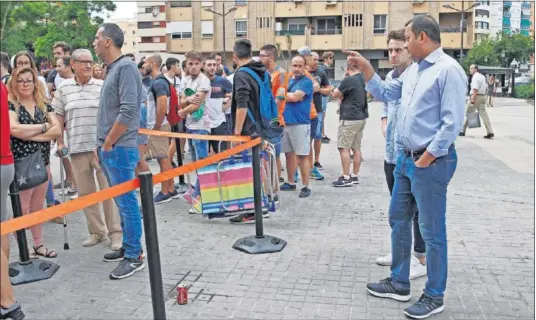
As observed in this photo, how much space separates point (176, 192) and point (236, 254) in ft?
9.06

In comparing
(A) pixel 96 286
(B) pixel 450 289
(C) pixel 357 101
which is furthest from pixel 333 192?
(A) pixel 96 286

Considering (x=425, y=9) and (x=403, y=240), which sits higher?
(x=425, y=9)

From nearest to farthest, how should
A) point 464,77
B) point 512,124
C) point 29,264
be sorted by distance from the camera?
point 464,77 → point 29,264 → point 512,124

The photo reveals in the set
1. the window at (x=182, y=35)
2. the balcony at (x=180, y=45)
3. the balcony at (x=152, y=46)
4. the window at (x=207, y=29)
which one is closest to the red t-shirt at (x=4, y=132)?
the window at (x=207, y=29)

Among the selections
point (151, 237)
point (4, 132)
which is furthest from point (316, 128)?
point (4, 132)

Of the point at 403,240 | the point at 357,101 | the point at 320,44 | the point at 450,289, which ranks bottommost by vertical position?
the point at 450,289

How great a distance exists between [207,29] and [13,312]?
2342 inches

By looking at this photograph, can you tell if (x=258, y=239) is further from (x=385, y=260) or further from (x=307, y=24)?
(x=307, y=24)

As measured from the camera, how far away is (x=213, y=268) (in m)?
5.04

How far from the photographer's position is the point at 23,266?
4926mm

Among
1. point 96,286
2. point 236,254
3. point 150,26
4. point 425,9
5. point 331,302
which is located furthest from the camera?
point 150,26

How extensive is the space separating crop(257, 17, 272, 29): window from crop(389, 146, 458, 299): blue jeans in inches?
2209

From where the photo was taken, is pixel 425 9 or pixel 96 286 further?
pixel 425 9

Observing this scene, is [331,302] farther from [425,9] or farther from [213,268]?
[425,9]
